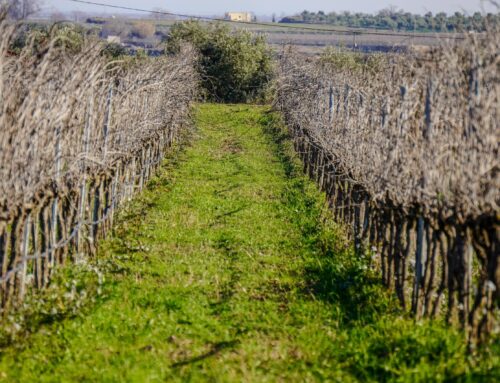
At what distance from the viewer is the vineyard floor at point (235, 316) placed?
6.64 m

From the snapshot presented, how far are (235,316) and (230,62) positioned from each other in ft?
98.2

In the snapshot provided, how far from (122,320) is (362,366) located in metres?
2.39

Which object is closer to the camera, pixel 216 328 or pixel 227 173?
pixel 216 328

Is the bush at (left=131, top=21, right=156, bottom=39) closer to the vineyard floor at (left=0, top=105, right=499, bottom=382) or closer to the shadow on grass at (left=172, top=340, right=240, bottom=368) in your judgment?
the vineyard floor at (left=0, top=105, right=499, bottom=382)

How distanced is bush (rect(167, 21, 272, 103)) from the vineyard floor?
936 inches

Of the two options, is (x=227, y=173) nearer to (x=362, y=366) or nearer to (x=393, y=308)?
(x=393, y=308)

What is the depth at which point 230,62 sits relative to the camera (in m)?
37.2

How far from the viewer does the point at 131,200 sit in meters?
14.3

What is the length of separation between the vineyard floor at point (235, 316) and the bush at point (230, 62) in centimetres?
2377

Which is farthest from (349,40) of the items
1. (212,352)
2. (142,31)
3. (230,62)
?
(212,352)

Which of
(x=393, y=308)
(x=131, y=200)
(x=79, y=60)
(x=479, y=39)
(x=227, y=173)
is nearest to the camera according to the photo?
(x=479, y=39)

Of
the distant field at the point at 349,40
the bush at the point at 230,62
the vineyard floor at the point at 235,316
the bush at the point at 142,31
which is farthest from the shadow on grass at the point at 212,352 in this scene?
the bush at the point at 142,31

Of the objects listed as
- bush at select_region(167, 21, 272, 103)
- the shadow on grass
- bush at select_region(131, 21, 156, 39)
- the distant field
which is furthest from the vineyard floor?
bush at select_region(131, 21, 156, 39)

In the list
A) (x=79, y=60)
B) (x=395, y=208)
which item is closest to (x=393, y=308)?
(x=395, y=208)
